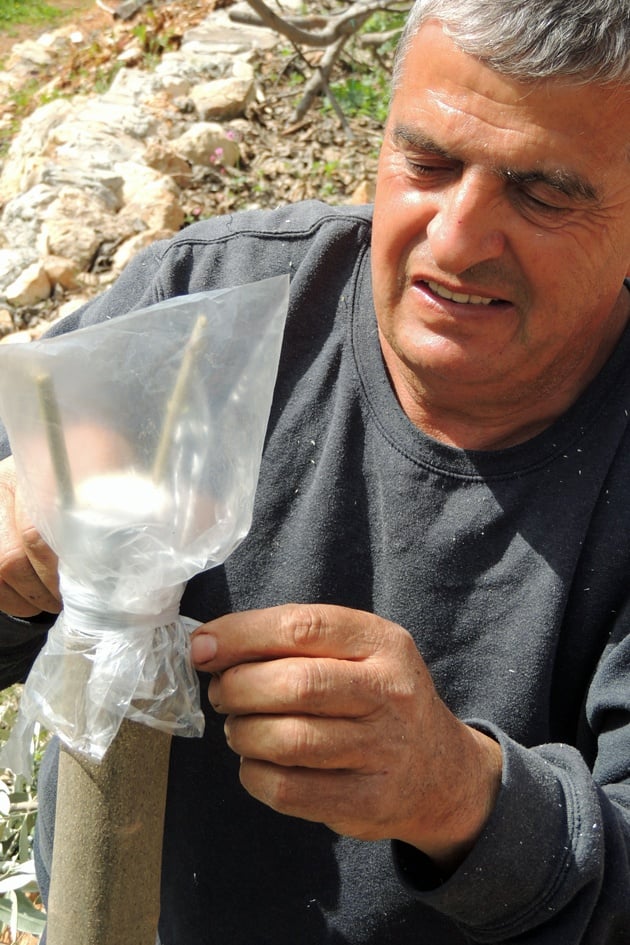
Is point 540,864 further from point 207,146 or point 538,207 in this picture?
point 207,146

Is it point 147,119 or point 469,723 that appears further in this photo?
point 147,119

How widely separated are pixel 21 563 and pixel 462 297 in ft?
2.34

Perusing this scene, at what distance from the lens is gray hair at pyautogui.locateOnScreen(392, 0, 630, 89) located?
4.51 ft

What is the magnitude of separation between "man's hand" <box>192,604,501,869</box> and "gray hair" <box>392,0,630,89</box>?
0.75 meters

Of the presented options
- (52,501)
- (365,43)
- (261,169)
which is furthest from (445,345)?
(365,43)

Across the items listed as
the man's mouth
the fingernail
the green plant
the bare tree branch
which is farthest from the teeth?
the bare tree branch

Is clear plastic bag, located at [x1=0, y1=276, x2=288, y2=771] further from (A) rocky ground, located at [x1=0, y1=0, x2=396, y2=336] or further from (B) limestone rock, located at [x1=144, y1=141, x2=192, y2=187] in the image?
(B) limestone rock, located at [x1=144, y1=141, x2=192, y2=187]

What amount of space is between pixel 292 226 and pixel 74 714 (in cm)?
100

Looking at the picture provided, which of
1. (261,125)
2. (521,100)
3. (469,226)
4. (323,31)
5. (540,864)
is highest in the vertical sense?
(521,100)

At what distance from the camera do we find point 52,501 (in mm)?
1171

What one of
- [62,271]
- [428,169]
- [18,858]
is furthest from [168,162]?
[428,169]

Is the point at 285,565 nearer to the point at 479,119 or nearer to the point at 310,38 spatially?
the point at 479,119

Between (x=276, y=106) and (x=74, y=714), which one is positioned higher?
(x=74, y=714)

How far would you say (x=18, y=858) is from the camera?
229cm
